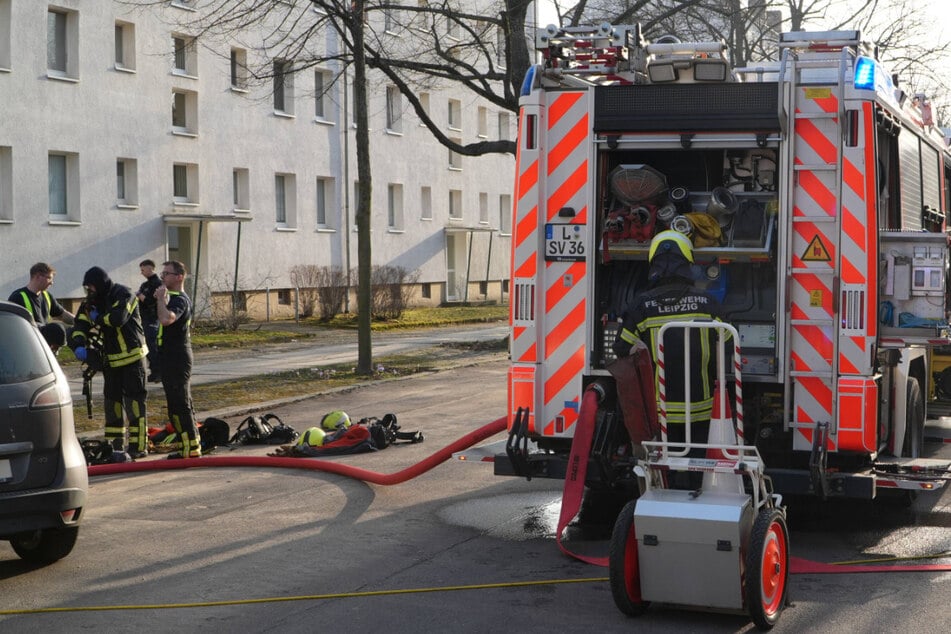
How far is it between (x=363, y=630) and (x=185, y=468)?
5128 millimetres

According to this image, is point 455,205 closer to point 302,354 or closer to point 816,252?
point 302,354

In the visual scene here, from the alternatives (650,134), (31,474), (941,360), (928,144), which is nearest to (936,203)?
(928,144)

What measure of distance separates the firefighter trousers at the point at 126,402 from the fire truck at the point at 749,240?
4394 mm

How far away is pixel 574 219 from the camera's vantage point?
7949 mm

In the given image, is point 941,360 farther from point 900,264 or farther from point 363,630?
point 363,630

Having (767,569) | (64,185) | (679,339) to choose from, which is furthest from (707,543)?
(64,185)

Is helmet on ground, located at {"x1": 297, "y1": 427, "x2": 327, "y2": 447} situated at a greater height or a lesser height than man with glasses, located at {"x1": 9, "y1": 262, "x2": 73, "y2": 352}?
lesser

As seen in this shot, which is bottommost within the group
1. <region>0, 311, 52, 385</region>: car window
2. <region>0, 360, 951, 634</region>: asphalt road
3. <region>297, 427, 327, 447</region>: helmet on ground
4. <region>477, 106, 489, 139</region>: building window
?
<region>0, 360, 951, 634</region>: asphalt road

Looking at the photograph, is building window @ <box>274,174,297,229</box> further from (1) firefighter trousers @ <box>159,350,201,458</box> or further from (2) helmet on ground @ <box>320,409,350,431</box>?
(1) firefighter trousers @ <box>159,350,201,458</box>

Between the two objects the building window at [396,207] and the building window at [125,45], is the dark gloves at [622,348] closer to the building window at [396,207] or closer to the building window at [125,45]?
the building window at [125,45]

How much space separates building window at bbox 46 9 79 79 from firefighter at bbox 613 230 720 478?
24.5 m

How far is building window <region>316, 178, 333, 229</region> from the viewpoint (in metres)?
38.5

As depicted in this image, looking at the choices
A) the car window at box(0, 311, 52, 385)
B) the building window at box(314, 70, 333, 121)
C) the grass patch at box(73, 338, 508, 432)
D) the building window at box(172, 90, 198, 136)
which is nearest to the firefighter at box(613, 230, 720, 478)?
the car window at box(0, 311, 52, 385)

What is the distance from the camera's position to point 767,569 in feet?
18.8
